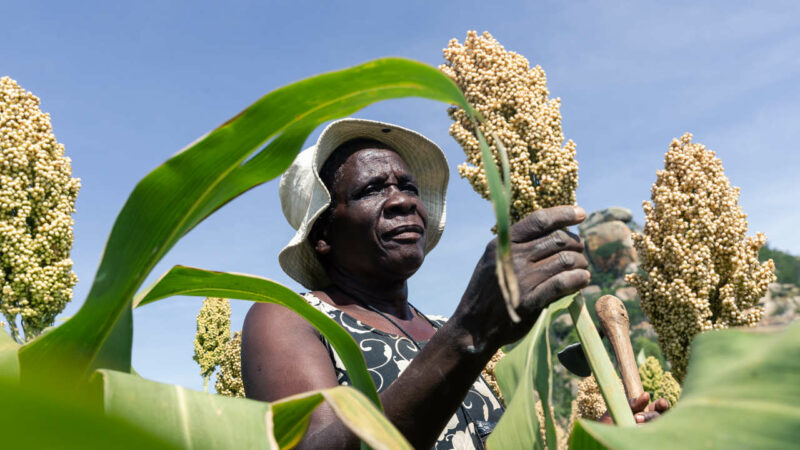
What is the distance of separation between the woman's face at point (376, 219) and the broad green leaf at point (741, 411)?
4.43ft

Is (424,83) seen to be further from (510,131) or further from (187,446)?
(510,131)

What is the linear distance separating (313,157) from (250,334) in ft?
1.80

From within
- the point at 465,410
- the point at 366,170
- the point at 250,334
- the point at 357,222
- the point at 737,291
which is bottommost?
the point at 465,410

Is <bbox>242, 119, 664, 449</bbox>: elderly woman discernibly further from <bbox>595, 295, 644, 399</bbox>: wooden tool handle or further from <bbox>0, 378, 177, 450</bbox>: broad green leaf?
<bbox>0, 378, 177, 450</bbox>: broad green leaf

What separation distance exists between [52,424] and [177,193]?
26 cm

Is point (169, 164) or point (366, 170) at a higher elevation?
point (366, 170)

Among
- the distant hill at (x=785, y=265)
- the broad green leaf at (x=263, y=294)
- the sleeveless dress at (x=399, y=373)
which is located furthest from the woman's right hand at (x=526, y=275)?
the distant hill at (x=785, y=265)

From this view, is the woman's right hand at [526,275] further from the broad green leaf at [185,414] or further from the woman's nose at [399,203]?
the woman's nose at [399,203]

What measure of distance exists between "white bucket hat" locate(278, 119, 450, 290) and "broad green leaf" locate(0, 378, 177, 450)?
60.5 inches

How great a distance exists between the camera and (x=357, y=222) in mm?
1712

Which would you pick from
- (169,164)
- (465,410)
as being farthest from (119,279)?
(465,410)

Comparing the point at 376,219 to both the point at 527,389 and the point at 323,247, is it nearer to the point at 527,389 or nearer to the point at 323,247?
the point at 323,247

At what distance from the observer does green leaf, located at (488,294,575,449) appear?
471 millimetres

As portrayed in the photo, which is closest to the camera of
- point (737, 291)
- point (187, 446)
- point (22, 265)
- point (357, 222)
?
point (187, 446)
